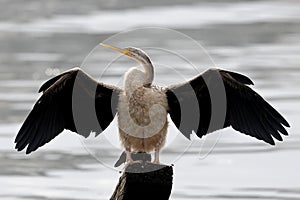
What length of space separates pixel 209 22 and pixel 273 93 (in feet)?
22.2

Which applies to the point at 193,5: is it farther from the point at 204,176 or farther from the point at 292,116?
the point at 204,176

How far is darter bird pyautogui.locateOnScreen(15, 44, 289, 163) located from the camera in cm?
916

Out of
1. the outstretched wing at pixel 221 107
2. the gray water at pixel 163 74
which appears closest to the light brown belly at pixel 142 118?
the outstretched wing at pixel 221 107

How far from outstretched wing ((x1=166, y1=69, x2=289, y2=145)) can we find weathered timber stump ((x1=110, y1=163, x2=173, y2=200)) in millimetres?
679

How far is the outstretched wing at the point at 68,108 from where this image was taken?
921 centimetres

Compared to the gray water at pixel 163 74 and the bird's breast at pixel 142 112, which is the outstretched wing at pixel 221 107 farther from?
the gray water at pixel 163 74

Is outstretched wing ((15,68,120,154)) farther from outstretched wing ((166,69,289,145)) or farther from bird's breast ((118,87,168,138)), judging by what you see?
outstretched wing ((166,69,289,145))

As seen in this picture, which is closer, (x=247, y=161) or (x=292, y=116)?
(x=247, y=161)

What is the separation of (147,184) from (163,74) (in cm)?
871

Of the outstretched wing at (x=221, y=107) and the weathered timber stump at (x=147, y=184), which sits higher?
the outstretched wing at (x=221, y=107)

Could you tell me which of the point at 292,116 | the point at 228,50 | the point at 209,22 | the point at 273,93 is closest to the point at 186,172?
the point at 292,116

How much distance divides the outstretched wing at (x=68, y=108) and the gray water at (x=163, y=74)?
1433 millimetres

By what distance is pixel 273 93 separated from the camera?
55.1 feet

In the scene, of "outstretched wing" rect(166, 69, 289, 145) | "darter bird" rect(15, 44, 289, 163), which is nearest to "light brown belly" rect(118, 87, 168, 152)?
"darter bird" rect(15, 44, 289, 163)
